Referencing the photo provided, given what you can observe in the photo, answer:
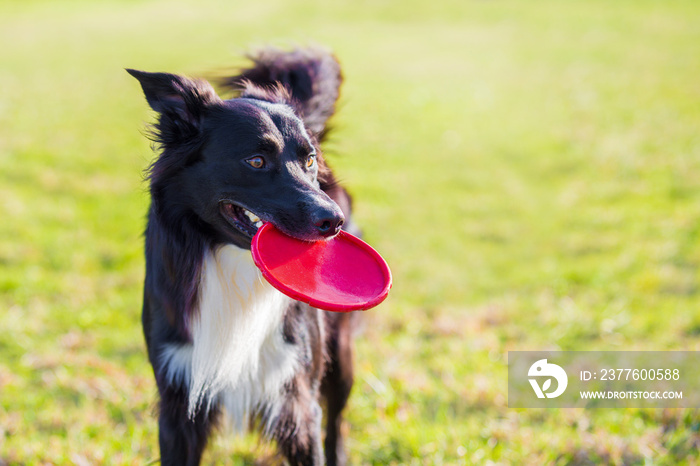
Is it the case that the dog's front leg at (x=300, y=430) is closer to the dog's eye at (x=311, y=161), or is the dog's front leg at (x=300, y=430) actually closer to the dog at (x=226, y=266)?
the dog at (x=226, y=266)

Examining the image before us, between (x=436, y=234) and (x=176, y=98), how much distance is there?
5.71m

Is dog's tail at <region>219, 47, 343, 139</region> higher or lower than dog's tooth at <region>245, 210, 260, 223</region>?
higher

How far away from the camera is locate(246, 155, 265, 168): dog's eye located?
9.33ft

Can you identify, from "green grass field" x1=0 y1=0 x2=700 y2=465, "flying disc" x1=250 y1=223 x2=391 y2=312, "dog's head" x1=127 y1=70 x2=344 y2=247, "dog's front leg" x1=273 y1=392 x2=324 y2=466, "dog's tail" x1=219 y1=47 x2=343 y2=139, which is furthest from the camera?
"green grass field" x1=0 y1=0 x2=700 y2=465

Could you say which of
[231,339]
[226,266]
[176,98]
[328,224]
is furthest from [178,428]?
[176,98]

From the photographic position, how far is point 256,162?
285cm

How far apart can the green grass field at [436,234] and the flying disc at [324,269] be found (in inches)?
33.9

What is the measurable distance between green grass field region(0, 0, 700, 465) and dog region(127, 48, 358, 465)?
1.03ft

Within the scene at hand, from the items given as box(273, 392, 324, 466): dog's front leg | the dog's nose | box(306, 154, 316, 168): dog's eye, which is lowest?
box(273, 392, 324, 466): dog's front leg

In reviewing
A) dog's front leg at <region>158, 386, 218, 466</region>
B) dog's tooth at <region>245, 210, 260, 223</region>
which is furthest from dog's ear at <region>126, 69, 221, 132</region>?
dog's front leg at <region>158, 386, 218, 466</region>

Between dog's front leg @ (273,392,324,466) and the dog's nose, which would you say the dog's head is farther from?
dog's front leg @ (273,392,324,466)

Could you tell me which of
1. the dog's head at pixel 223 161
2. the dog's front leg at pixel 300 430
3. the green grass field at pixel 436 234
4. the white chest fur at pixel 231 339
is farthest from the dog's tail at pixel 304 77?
the dog's front leg at pixel 300 430

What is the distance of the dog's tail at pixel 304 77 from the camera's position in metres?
3.98

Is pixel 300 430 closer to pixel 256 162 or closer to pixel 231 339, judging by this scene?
pixel 231 339
